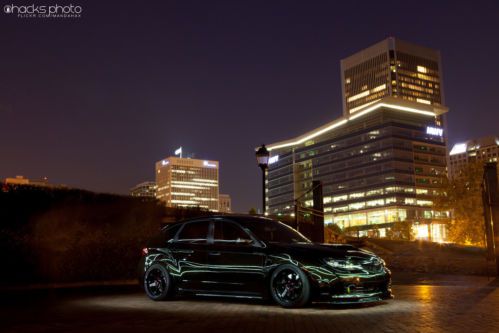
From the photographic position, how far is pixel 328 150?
17550cm

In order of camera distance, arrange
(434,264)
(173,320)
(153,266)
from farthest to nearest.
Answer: (434,264)
(153,266)
(173,320)

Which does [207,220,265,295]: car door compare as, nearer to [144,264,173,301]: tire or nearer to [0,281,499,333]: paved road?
[0,281,499,333]: paved road

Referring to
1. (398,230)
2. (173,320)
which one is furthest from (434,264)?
(398,230)

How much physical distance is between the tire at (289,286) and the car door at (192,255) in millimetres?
1581

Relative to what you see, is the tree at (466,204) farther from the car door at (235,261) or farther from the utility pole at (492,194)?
the car door at (235,261)

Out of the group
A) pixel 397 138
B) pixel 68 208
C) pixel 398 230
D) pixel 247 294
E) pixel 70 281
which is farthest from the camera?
pixel 397 138

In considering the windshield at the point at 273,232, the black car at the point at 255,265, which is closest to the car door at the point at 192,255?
the black car at the point at 255,265

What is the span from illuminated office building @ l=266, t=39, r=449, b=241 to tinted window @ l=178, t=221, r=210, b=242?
5495 inches

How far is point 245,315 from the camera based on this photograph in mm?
8359

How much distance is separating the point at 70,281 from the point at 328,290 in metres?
8.44

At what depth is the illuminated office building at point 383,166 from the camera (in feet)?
504

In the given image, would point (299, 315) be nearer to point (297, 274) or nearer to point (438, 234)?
point (297, 274)

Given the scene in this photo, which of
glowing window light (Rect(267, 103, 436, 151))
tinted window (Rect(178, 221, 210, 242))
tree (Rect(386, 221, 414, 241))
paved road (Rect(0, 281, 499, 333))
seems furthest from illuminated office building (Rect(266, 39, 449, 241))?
paved road (Rect(0, 281, 499, 333))

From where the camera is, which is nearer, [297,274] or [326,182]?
[297,274]
